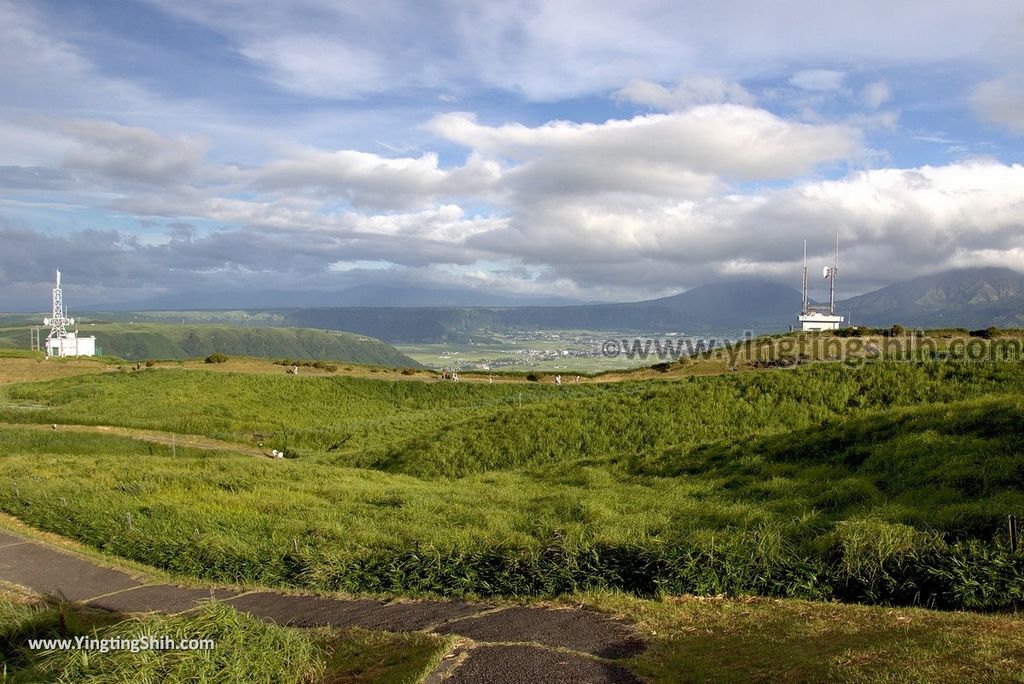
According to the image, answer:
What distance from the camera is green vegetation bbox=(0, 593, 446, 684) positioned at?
607 cm

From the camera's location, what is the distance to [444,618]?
919 cm

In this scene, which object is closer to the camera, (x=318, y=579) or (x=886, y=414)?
(x=318, y=579)

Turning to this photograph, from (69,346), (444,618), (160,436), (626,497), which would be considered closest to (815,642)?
(444,618)

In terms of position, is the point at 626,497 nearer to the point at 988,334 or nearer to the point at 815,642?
the point at 815,642

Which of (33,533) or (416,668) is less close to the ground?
(416,668)

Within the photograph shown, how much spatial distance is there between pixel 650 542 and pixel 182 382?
4594 centimetres

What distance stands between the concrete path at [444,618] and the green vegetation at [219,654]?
1.73 ft

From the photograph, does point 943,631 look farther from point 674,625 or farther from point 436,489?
point 436,489

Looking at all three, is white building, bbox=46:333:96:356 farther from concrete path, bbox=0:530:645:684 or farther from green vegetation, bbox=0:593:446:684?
green vegetation, bbox=0:593:446:684

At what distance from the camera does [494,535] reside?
12.8m

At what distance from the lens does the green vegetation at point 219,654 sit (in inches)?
239

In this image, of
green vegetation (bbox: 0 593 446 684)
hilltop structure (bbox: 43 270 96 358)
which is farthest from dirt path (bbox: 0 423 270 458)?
hilltop structure (bbox: 43 270 96 358)

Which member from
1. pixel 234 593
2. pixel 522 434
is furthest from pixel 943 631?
pixel 522 434

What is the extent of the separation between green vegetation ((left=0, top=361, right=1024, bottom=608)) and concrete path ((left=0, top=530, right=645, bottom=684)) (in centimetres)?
91
